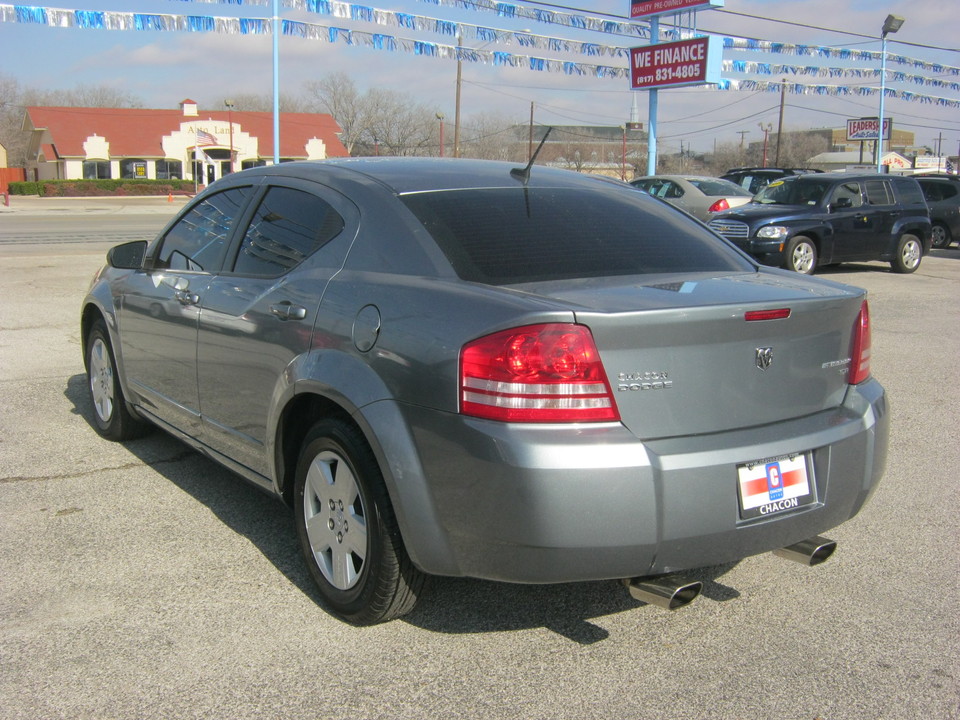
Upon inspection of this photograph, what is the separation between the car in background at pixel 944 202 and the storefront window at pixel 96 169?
58515mm

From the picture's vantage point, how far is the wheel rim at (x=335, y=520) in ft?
11.0

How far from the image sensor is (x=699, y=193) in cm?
1884

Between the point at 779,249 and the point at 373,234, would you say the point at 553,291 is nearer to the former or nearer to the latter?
the point at 373,234

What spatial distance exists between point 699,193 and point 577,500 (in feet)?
55.8

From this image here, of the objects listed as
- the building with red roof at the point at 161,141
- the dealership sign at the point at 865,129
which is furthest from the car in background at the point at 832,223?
the building with red roof at the point at 161,141

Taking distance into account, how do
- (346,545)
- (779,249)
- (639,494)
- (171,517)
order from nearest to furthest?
(639,494) < (346,545) < (171,517) < (779,249)

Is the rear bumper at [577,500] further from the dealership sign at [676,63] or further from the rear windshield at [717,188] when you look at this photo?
the dealership sign at [676,63]

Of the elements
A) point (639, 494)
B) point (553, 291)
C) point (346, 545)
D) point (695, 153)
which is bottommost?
point (346, 545)

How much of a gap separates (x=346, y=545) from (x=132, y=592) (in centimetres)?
95

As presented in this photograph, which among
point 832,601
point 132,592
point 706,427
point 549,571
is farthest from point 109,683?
point 832,601

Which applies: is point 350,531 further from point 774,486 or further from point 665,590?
point 774,486

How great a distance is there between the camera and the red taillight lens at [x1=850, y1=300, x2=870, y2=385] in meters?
3.44

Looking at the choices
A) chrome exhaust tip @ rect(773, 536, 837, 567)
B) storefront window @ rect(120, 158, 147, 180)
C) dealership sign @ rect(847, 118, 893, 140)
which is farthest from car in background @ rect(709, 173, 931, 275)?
storefront window @ rect(120, 158, 147, 180)

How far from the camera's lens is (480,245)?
342 cm
